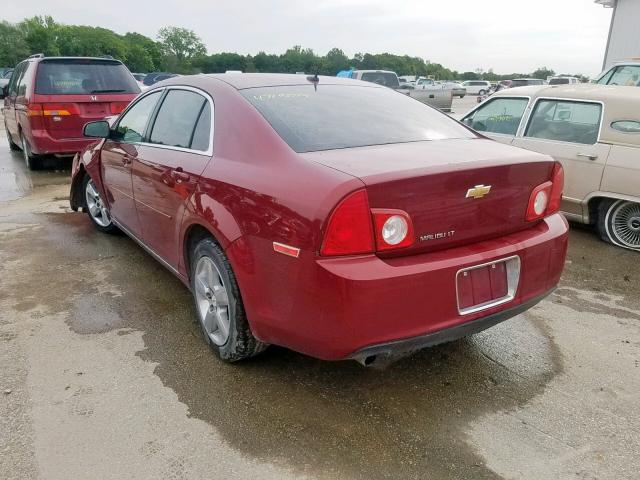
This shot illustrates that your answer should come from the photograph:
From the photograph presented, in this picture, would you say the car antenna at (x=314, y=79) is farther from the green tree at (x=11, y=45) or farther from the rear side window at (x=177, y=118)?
the green tree at (x=11, y=45)

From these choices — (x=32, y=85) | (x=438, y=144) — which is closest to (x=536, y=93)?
(x=438, y=144)

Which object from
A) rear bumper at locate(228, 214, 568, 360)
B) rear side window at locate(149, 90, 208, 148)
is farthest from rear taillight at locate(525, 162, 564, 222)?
rear side window at locate(149, 90, 208, 148)

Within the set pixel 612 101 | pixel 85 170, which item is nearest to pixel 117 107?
pixel 85 170

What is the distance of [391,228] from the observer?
2258mm

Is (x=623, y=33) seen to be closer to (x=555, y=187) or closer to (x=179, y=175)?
(x=555, y=187)

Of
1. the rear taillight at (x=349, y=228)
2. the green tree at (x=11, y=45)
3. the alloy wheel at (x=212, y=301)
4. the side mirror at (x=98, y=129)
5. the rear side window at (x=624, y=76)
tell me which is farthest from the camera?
the green tree at (x=11, y=45)

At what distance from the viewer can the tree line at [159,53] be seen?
189 ft

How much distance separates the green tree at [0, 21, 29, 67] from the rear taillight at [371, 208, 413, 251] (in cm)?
7893

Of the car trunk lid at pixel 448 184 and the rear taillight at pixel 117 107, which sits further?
the rear taillight at pixel 117 107

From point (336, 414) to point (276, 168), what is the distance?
124 cm

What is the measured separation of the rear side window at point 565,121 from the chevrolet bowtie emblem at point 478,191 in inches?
129

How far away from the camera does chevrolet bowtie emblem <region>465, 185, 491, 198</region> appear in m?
2.45

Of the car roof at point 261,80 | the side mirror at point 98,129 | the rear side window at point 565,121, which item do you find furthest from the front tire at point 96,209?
the rear side window at point 565,121

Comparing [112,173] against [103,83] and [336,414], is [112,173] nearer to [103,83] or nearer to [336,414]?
[336,414]
